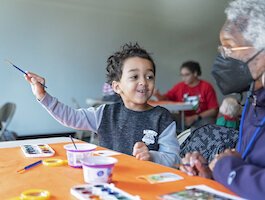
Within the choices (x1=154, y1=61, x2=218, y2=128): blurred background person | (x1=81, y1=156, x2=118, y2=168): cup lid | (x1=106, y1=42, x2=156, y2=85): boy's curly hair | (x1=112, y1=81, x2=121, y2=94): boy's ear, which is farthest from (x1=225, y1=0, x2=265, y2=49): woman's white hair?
(x1=154, y1=61, x2=218, y2=128): blurred background person

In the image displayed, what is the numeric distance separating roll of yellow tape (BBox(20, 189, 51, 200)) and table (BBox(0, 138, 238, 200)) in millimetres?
22

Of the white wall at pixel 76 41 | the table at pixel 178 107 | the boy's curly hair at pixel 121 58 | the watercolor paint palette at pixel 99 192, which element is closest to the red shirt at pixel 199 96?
the table at pixel 178 107

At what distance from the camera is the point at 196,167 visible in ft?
4.38

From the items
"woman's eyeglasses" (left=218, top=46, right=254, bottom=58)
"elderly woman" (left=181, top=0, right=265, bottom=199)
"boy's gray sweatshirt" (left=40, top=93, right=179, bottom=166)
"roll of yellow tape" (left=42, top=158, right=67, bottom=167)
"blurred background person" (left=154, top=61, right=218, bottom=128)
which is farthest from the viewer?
"blurred background person" (left=154, top=61, right=218, bottom=128)

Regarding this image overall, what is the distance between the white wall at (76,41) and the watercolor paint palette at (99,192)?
5432mm

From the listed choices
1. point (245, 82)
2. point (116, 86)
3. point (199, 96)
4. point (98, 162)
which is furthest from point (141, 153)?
point (199, 96)

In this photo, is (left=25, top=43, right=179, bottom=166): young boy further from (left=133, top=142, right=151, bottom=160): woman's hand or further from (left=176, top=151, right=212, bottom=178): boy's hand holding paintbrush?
(left=176, top=151, right=212, bottom=178): boy's hand holding paintbrush

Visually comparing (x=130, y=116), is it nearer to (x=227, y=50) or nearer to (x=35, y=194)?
(x=227, y=50)

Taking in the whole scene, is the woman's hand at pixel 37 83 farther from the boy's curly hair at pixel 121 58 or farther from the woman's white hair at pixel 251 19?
the woman's white hair at pixel 251 19

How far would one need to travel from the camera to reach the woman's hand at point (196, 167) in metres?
1.31

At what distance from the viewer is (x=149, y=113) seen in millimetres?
2025

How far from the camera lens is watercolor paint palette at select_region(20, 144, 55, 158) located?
1561 mm

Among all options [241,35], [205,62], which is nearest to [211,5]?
[205,62]

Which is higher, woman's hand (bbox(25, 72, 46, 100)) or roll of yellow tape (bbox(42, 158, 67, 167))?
woman's hand (bbox(25, 72, 46, 100))
